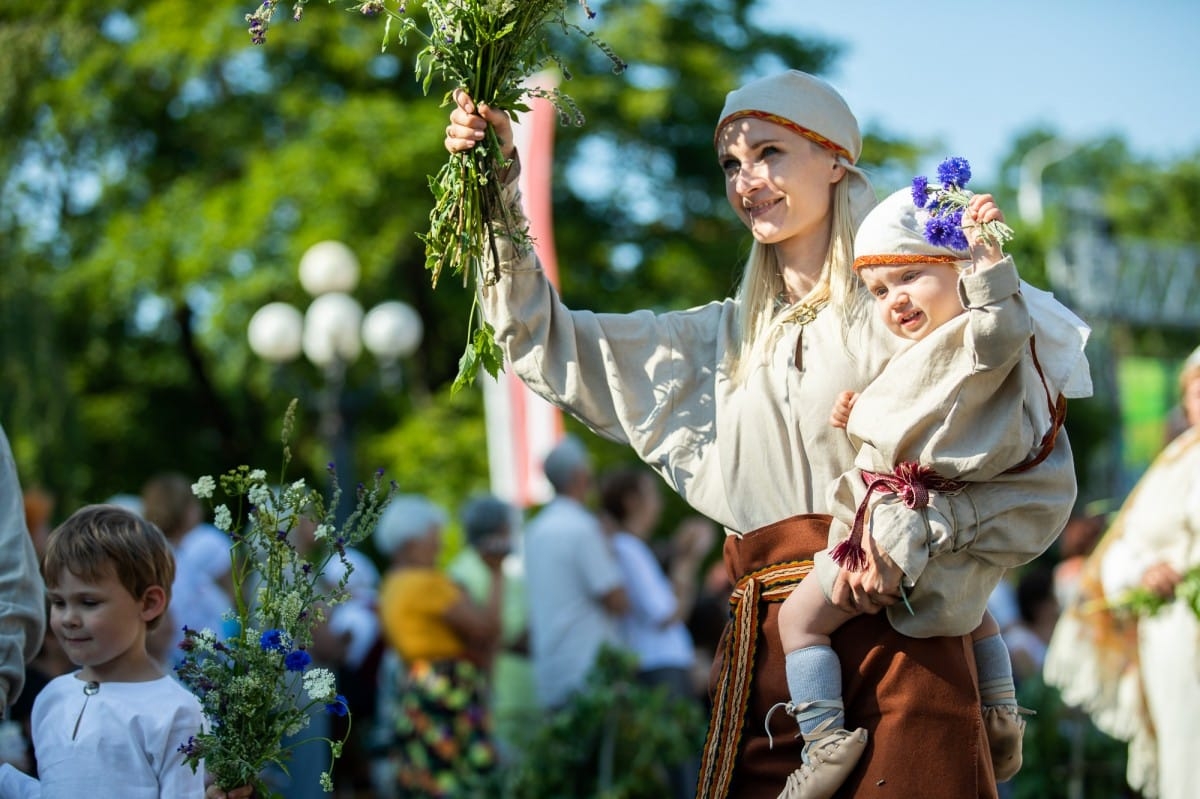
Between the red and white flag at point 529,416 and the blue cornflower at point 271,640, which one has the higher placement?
the red and white flag at point 529,416

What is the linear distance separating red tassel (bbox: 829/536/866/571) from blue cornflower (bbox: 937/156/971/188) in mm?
693

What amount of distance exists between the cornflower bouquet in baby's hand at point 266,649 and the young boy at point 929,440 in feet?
2.97

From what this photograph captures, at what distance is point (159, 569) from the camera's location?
3434mm

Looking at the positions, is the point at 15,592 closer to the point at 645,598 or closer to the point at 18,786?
the point at 18,786

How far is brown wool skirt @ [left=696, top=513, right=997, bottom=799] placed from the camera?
118 inches

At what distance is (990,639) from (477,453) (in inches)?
619

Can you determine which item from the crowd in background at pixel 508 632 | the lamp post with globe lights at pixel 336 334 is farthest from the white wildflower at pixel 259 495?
the lamp post with globe lights at pixel 336 334

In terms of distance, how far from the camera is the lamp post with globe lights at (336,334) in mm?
11695

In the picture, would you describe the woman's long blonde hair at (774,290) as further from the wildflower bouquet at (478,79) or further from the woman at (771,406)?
the wildflower bouquet at (478,79)

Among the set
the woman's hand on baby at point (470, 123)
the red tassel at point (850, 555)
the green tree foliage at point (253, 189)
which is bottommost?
the red tassel at point (850, 555)

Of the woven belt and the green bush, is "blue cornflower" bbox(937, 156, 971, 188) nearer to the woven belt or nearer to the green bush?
the woven belt

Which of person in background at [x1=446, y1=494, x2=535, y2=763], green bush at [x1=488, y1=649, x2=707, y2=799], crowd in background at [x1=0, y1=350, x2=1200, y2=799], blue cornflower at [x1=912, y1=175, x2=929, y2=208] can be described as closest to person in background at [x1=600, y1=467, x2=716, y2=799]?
crowd in background at [x1=0, y1=350, x2=1200, y2=799]

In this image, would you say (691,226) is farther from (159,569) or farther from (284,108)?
(159,569)

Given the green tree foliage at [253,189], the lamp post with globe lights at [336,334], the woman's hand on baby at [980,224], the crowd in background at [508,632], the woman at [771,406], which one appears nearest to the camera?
the woman's hand on baby at [980,224]
